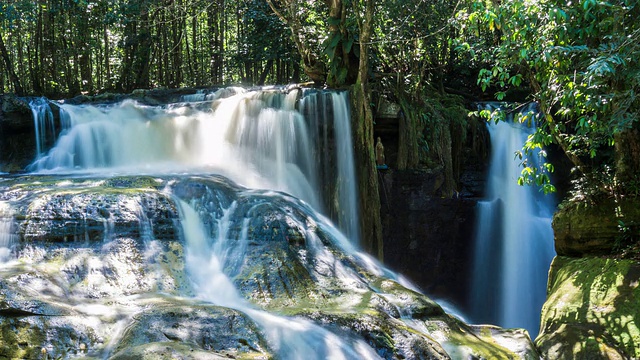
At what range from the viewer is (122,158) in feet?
38.7

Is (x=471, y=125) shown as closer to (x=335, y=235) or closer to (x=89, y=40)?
(x=335, y=235)

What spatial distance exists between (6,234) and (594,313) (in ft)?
23.1

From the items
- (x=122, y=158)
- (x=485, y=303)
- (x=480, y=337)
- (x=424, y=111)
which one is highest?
(x=424, y=111)

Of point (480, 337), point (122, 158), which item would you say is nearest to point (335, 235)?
point (480, 337)

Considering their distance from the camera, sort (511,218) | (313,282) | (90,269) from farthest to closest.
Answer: (511,218)
(313,282)
(90,269)

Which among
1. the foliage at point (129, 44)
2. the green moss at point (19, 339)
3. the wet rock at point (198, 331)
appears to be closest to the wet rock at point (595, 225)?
the wet rock at point (198, 331)

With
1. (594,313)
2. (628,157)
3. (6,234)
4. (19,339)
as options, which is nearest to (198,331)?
(19,339)

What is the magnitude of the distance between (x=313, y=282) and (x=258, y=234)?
3.52 feet

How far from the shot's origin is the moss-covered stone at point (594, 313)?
6805mm

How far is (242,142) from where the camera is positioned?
11.7 m

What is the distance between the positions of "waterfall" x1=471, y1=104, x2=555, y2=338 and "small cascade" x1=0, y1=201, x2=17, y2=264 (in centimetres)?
982

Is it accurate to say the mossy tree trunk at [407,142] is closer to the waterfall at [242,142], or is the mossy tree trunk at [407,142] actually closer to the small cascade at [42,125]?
the waterfall at [242,142]

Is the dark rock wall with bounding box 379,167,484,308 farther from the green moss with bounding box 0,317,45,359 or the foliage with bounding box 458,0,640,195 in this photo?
the green moss with bounding box 0,317,45,359

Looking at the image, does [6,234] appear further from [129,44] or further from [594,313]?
[129,44]
